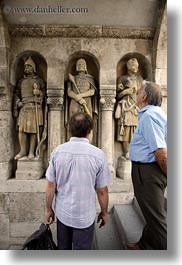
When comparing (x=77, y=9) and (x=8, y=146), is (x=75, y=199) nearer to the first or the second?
(x=8, y=146)

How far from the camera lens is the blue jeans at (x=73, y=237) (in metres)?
1.29

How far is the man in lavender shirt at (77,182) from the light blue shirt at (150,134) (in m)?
0.23

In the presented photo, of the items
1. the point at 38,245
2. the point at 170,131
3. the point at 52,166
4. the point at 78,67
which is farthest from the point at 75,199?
the point at 78,67

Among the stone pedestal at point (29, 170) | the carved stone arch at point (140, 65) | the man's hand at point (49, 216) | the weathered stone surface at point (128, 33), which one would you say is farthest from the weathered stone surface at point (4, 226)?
the weathered stone surface at point (128, 33)

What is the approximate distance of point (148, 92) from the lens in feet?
4.44

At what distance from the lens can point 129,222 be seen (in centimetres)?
167

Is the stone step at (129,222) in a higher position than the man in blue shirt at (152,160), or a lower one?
lower

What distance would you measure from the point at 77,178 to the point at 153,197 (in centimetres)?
45

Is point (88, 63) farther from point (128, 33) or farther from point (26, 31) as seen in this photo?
point (26, 31)

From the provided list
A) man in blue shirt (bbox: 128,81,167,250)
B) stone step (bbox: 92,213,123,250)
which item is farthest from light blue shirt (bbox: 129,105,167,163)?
stone step (bbox: 92,213,123,250)

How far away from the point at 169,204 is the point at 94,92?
43.2 inches

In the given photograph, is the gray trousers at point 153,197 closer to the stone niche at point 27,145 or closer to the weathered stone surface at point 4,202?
the stone niche at point 27,145

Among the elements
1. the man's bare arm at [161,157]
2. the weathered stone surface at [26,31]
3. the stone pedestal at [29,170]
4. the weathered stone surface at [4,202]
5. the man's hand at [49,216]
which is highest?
the weathered stone surface at [26,31]

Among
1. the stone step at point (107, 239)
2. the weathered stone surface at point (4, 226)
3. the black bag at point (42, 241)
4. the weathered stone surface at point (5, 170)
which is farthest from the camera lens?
the weathered stone surface at point (5, 170)
